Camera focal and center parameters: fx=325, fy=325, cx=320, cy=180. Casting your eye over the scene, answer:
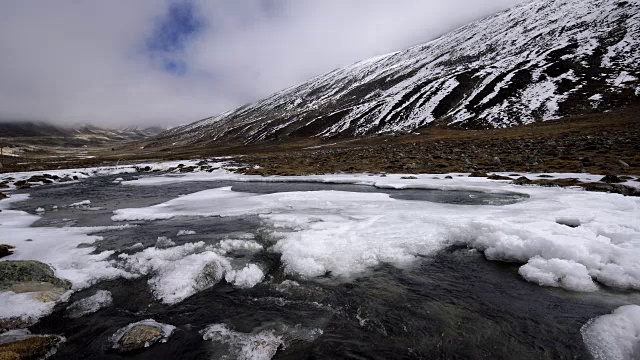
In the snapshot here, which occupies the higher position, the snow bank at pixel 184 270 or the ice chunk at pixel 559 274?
the snow bank at pixel 184 270

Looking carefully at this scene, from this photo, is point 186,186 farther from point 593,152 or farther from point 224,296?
point 593,152

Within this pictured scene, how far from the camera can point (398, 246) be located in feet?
27.8

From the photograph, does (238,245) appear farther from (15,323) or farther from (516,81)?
(516,81)

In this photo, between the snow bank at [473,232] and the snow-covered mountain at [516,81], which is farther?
the snow-covered mountain at [516,81]

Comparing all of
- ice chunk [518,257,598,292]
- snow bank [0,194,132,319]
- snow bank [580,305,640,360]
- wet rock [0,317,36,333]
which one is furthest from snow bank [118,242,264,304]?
snow bank [580,305,640,360]

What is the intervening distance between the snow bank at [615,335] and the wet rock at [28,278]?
941cm

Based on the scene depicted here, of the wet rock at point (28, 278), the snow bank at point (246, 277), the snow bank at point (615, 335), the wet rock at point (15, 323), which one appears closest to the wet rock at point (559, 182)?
the snow bank at point (615, 335)

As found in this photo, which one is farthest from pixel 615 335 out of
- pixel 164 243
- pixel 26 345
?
pixel 164 243

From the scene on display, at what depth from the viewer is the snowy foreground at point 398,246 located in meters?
6.14

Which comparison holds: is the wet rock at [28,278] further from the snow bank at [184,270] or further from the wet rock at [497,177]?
the wet rock at [497,177]

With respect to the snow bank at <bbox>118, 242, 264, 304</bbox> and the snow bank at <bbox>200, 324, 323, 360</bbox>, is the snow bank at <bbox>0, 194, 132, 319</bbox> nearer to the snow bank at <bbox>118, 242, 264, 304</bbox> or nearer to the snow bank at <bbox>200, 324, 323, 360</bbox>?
the snow bank at <bbox>118, 242, 264, 304</bbox>

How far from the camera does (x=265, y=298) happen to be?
6352 millimetres

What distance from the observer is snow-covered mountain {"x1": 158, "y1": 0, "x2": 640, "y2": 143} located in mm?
59031

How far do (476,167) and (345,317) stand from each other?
19849mm
